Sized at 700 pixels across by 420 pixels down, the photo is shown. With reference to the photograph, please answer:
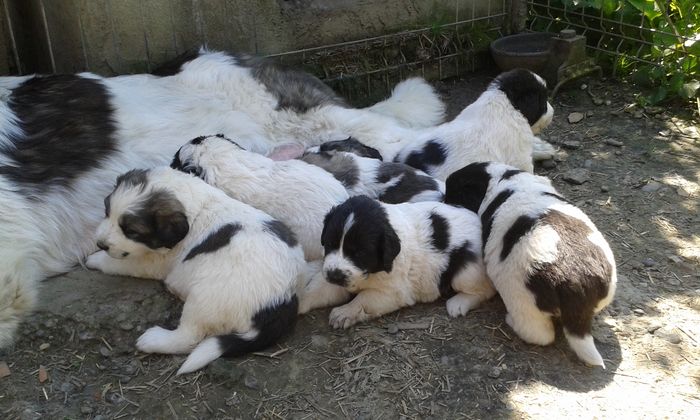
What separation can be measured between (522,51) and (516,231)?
341cm

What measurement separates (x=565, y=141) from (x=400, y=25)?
5.45 feet

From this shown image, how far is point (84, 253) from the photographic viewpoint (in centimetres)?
402

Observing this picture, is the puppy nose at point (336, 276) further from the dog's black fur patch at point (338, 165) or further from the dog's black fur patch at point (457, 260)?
the dog's black fur patch at point (338, 165)

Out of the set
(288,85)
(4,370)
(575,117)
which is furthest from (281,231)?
(575,117)

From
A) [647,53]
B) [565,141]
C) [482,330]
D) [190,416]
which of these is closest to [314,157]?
[482,330]

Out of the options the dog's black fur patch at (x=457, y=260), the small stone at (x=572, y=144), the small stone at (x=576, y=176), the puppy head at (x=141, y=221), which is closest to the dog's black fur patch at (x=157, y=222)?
the puppy head at (x=141, y=221)

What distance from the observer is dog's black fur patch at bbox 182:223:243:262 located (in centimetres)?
331

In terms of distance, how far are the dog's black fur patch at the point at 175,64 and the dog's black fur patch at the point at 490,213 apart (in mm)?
2332

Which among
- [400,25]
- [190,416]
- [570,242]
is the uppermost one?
[400,25]

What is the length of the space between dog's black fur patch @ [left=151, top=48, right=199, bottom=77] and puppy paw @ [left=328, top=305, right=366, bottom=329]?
86.1 inches

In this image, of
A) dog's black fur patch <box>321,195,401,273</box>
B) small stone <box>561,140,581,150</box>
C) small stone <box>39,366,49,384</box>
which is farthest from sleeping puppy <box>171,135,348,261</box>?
small stone <box>561,140,581,150</box>

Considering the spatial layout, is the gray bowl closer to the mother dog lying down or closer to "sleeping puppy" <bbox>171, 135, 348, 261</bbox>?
the mother dog lying down

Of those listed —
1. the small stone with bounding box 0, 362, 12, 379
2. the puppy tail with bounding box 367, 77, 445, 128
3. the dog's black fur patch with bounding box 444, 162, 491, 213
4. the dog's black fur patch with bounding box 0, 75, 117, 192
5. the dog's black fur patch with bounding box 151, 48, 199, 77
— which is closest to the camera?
the small stone with bounding box 0, 362, 12, 379

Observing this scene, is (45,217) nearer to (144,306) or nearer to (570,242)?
(144,306)
